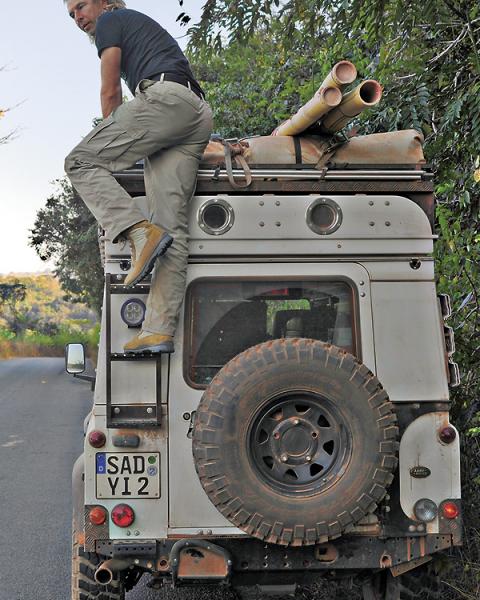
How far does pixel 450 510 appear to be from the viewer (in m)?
4.38

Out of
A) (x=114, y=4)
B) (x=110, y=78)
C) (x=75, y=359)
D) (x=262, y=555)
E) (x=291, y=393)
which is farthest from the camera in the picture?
(x=75, y=359)

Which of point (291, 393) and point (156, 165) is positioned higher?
point (156, 165)

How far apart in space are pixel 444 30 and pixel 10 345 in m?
40.6

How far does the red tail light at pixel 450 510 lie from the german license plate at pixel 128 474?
4.65 feet

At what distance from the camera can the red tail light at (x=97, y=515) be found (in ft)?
14.1

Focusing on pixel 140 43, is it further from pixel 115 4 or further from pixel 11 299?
pixel 11 299

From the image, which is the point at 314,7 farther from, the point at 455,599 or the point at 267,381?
the point at 455,599

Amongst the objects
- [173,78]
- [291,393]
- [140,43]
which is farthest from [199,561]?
[140,43]

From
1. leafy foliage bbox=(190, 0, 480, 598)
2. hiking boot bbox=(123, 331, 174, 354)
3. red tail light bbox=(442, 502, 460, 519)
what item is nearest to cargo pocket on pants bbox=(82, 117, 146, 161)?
hiking boot bbox=(123, 331, 174, 354)

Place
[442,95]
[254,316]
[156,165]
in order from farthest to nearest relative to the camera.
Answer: [442,95] → [156,165] → [254,316]

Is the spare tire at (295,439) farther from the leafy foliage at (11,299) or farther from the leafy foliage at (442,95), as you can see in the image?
the leafy foliage at (11,299)

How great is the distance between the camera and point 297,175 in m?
4.56

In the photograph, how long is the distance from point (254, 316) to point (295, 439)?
2.31 ft

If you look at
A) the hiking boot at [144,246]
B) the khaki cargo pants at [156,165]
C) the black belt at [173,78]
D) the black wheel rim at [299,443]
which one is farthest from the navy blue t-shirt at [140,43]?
the black wheel rim at [299,443]
